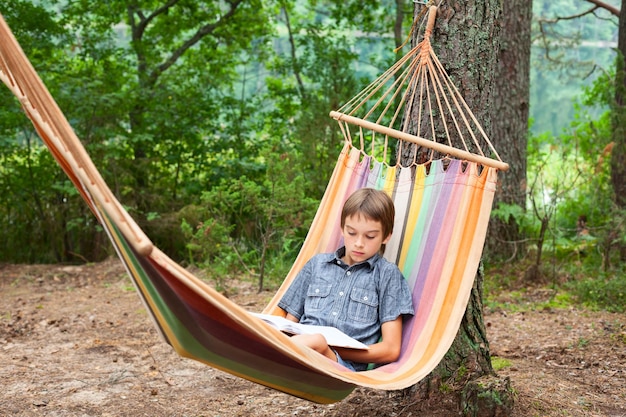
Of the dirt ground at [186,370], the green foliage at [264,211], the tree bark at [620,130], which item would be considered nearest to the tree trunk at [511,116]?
the tree bark at [620,130]

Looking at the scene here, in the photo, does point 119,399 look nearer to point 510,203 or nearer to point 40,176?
point 510,203

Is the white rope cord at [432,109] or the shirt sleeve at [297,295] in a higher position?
the white rope cord at [432,109]

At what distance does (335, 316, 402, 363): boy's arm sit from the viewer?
6.79 ft

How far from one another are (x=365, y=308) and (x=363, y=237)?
0.75ft

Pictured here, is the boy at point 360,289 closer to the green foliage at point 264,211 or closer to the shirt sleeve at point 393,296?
the shirt sleeve at point 393,296

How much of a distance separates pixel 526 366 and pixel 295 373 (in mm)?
1534

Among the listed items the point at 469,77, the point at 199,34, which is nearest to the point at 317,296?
the point at 469,77

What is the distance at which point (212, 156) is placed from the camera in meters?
6.23

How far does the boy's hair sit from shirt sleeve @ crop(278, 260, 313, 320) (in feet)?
0.76

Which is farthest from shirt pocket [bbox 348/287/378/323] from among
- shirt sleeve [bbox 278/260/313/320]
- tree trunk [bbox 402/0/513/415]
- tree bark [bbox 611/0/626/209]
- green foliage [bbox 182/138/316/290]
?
tree bark [bbox 611/0/626/209]

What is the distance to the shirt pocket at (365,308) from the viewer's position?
220cm

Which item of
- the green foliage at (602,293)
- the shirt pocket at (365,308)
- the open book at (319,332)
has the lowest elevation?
the green foliage at (602,293)

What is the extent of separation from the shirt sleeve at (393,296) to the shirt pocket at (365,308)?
0.07 ft

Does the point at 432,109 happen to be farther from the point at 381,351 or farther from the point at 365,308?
the point at 381,351
